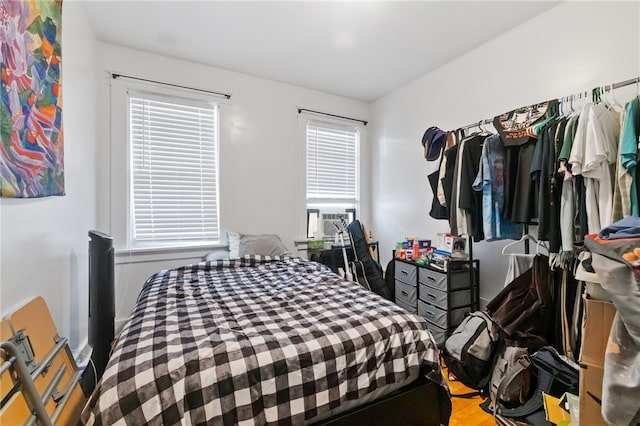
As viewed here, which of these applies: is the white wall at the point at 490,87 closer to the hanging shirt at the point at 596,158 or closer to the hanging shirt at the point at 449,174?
the hanging shirt at the point at 596,158

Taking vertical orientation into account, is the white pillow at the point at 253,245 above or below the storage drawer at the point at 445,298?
above

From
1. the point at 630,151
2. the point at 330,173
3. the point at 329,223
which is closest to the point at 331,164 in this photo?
the point at 330,173

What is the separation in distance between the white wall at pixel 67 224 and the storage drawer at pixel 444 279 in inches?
101

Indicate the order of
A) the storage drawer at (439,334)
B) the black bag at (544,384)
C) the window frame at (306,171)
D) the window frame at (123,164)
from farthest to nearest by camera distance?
1. the window frame at (306,171)
2. the window frame at (123,164)
3. the storage drawer at (439,334)
4. the black bag at (544,384)

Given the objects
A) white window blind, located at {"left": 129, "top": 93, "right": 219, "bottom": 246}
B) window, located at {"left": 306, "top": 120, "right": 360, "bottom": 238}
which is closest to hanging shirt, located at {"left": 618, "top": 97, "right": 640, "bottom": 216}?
window, located at {"left": 306, "top": 120, "right": 360, "bottom": 238}

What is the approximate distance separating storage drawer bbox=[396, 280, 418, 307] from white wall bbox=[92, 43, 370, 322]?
50.6 inches

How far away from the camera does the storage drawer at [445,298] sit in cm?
232

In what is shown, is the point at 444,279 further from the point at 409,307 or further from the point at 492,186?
the point at 492,186

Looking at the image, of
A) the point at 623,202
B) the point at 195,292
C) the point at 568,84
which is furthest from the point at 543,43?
the point at 195,292

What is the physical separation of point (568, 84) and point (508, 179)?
2.71 ft

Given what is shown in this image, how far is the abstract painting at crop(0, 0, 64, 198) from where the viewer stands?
1112 mm

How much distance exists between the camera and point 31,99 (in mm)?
1300

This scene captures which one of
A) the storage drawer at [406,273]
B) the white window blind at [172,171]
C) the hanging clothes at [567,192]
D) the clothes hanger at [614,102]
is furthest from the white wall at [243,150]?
the clothes hanger at [614,102]

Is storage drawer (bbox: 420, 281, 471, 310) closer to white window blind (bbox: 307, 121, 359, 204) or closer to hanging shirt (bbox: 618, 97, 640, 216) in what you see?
hanging shirt (bbox: 618, 97, 640, 216)
